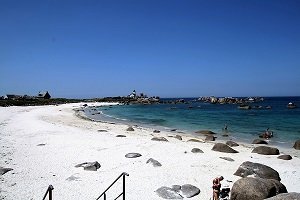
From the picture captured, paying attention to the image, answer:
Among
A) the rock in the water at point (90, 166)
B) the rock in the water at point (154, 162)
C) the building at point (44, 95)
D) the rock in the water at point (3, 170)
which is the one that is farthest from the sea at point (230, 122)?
the building at point (44, 95)

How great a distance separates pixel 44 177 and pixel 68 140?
35.3 feet

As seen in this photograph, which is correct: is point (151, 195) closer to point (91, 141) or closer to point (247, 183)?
point (247, 183)

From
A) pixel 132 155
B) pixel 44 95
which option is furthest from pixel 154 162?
pixel 44 95

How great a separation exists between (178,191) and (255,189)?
354 centimetres

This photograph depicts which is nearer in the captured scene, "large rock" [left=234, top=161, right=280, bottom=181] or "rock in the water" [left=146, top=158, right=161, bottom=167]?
"large rock" [left=234, top=161, right=280, bottom=181]

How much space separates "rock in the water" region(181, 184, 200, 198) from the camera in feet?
40.1

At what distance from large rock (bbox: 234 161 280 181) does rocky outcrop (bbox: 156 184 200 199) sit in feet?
12.4

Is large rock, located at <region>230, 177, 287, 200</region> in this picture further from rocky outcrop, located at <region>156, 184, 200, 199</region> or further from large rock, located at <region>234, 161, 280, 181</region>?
large rock, located at <region>234, 161, 280, 181</region>

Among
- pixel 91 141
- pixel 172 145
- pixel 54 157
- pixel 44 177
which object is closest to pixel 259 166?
pixel 172 145

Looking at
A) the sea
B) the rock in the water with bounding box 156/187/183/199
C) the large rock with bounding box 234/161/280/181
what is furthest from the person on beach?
the sea

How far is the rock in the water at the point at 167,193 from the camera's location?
39.4 ft

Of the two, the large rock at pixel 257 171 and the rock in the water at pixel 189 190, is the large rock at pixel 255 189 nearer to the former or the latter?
the rock in the water at pixel 189 190

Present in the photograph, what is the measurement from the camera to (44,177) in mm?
14320

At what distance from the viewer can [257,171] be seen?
47.8 ft
